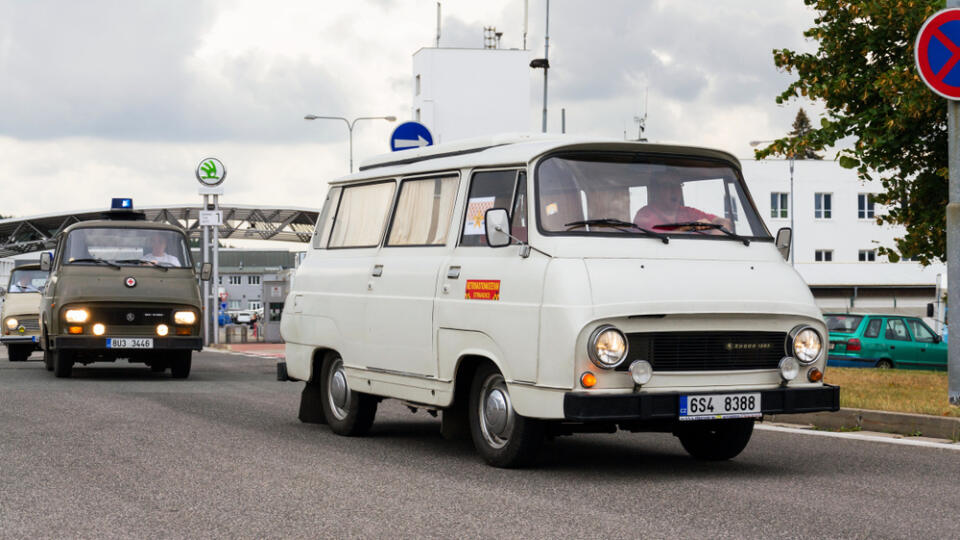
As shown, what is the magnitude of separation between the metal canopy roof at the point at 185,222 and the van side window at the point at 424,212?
177 ft

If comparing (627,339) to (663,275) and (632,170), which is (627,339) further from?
(632,170)

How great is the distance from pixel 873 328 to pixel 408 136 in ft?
45.3

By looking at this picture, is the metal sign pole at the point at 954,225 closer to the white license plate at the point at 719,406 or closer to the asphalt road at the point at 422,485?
the asphalt road at the point at 422,485

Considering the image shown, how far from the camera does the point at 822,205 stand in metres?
75.8

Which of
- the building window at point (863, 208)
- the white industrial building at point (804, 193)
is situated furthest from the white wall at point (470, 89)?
the building window at point (863, 208)

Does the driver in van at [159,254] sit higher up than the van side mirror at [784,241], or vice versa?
the driver in van at [159,254]

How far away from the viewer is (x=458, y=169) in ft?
31.7

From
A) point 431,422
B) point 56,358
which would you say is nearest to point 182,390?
point 56,358

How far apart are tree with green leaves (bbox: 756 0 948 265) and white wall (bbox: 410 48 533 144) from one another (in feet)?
182

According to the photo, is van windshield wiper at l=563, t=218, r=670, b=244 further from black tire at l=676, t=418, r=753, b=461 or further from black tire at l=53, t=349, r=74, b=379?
black tire at l=53, t=349, r=74, b=379

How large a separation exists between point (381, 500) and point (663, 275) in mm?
2306

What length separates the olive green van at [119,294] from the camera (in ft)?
61.7

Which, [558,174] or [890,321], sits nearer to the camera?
[558,174]

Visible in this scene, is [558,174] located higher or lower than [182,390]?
higher
